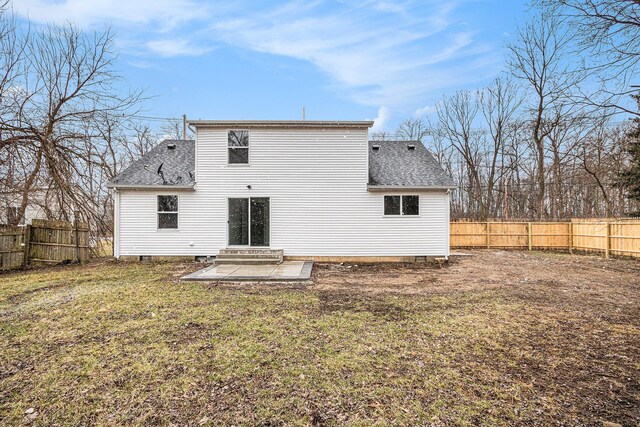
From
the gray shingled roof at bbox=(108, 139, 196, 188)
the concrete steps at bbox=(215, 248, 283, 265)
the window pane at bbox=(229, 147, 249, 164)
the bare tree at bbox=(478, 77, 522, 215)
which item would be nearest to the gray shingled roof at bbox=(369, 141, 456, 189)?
the concrete steps at bbox=(215, 248, 283, 265)

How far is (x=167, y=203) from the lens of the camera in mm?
11672

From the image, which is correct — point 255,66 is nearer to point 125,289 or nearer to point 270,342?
point 125,289

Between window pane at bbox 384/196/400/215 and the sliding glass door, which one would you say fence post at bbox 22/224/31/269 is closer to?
the sliding glass door

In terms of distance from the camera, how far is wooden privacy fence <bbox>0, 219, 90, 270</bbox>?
31.8 ft

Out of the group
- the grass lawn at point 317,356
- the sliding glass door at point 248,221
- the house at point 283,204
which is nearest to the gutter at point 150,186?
the house at point 283,204

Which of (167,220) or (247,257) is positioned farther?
(167,220)

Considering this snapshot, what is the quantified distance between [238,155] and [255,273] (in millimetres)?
4795

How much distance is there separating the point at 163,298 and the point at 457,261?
1053 cm

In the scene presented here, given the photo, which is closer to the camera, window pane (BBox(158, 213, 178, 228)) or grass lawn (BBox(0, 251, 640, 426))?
grass lawn (BBox(0, 251, 640, 426))

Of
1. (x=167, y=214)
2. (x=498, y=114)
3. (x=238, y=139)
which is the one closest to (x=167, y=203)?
(x=167, y=214)

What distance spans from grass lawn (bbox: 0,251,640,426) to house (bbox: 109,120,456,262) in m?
4.21

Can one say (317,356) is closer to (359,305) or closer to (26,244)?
(359,305)

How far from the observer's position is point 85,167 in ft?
28.8

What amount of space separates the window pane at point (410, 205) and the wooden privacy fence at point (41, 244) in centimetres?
1132
